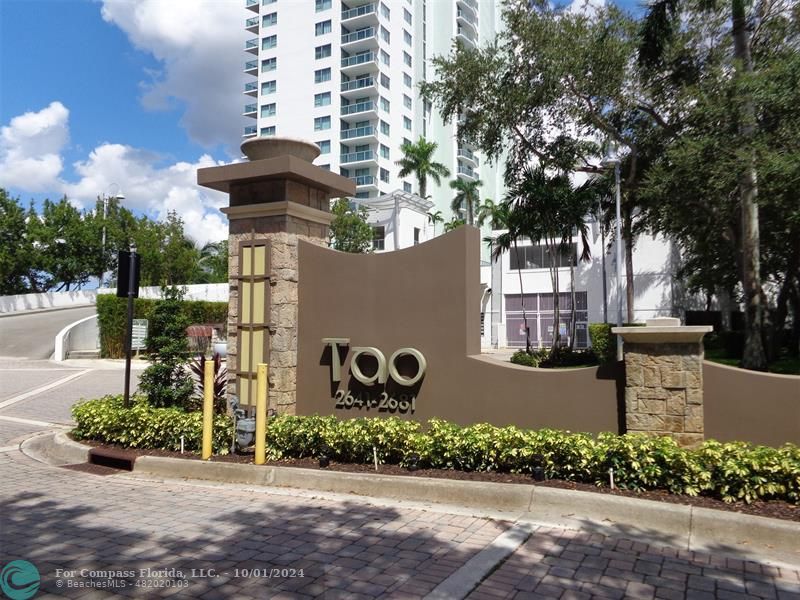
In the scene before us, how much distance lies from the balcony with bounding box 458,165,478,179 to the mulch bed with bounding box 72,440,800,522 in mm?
63895

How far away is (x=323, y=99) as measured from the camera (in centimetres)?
5794

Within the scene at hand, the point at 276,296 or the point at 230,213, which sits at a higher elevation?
the point at 230,213

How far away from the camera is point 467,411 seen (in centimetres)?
716

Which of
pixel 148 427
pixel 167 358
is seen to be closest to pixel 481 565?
pixel 148 427

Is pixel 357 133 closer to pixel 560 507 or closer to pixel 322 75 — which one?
pixel 322 75

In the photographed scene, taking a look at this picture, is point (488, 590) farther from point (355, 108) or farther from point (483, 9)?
point (483, 9)

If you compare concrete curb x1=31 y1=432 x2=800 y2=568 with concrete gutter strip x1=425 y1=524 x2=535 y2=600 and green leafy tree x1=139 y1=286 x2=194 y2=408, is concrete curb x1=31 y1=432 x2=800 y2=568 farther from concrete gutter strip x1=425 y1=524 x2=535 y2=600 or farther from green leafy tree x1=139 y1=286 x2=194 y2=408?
green leafy tree x1=139 y1=286 x2=194 y2=408

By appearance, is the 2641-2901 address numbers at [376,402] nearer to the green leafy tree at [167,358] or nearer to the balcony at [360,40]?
the green leafy tree at [167,358]

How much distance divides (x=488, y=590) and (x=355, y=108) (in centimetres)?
5681

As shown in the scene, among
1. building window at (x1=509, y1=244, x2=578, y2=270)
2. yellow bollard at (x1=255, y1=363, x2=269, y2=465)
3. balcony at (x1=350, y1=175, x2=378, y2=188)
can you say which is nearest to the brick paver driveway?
yellow bollard at (x1=255, y1=363, x2=269, y2=465)

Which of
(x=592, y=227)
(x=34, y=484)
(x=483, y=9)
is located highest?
(x=483, y=9)

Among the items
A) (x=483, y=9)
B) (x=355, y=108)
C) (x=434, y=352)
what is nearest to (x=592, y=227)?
(x=355, y=108)

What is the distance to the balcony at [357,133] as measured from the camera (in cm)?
5597

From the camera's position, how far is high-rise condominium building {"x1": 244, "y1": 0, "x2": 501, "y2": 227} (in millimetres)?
56531
